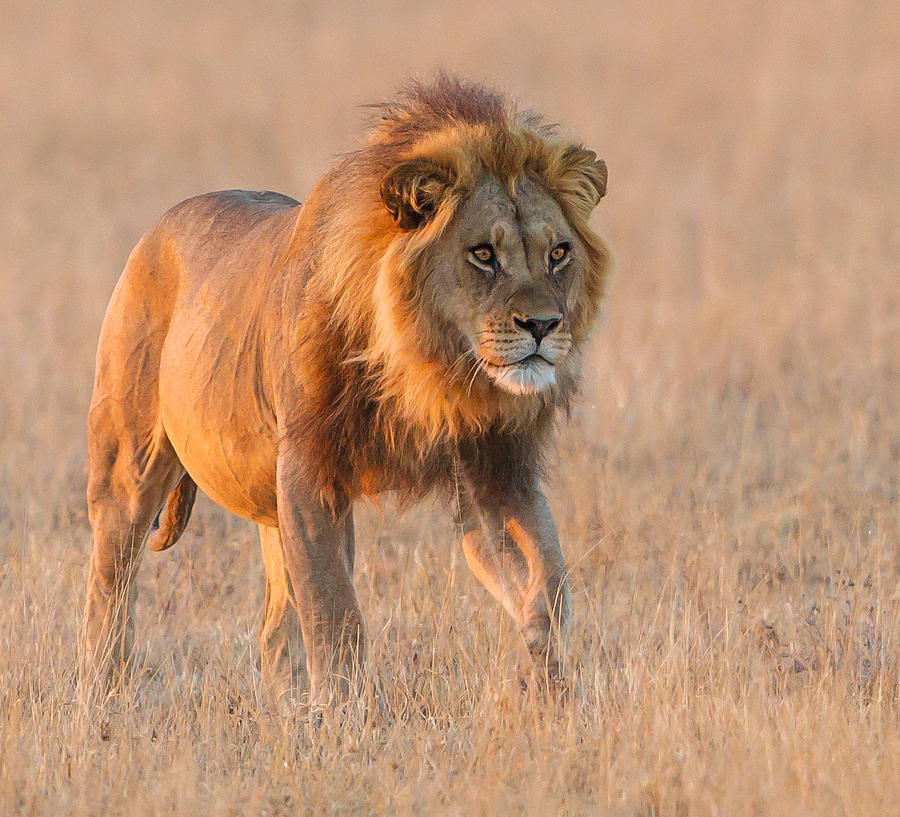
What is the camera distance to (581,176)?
4762 mm

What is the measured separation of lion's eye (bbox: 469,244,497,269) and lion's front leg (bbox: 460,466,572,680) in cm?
79

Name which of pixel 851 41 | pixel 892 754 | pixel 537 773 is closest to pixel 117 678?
pixel 537 773

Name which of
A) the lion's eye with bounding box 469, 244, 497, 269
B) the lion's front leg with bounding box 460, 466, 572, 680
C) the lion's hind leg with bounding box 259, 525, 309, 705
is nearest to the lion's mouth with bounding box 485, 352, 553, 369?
the lion's eye with bounding box 469, 244, 497, 269

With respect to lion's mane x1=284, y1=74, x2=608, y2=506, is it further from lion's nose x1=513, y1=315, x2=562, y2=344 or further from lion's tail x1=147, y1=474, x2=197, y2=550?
lion's tail x1=147, y1=474, x2=197, y2=550

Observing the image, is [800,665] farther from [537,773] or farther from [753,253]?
[753,253]

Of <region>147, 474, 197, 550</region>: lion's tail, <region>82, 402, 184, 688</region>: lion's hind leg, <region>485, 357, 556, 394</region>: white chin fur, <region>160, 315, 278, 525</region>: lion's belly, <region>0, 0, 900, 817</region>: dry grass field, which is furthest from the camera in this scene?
<region>147, 474, 197, 550</region>: lion's tail

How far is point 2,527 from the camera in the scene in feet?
25.7

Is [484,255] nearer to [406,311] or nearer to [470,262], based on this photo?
[470,262]

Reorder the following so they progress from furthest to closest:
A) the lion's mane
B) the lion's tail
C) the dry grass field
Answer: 1. the lion's tail
2. the lion's mane
3. the dry grass field

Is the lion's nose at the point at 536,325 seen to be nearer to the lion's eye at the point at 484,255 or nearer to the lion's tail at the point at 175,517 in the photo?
the lion's eye at the point at 484,255

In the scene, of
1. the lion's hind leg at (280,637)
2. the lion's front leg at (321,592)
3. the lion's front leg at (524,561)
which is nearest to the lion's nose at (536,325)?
the lion's front leg at (524,561)

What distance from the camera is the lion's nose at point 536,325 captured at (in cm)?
436

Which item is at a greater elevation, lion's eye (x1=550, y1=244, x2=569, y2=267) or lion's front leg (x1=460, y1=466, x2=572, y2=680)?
lion's eye (x1=550, y1=244, x2=569, y2=267)

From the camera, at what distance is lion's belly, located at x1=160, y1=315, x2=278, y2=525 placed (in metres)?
5.26
